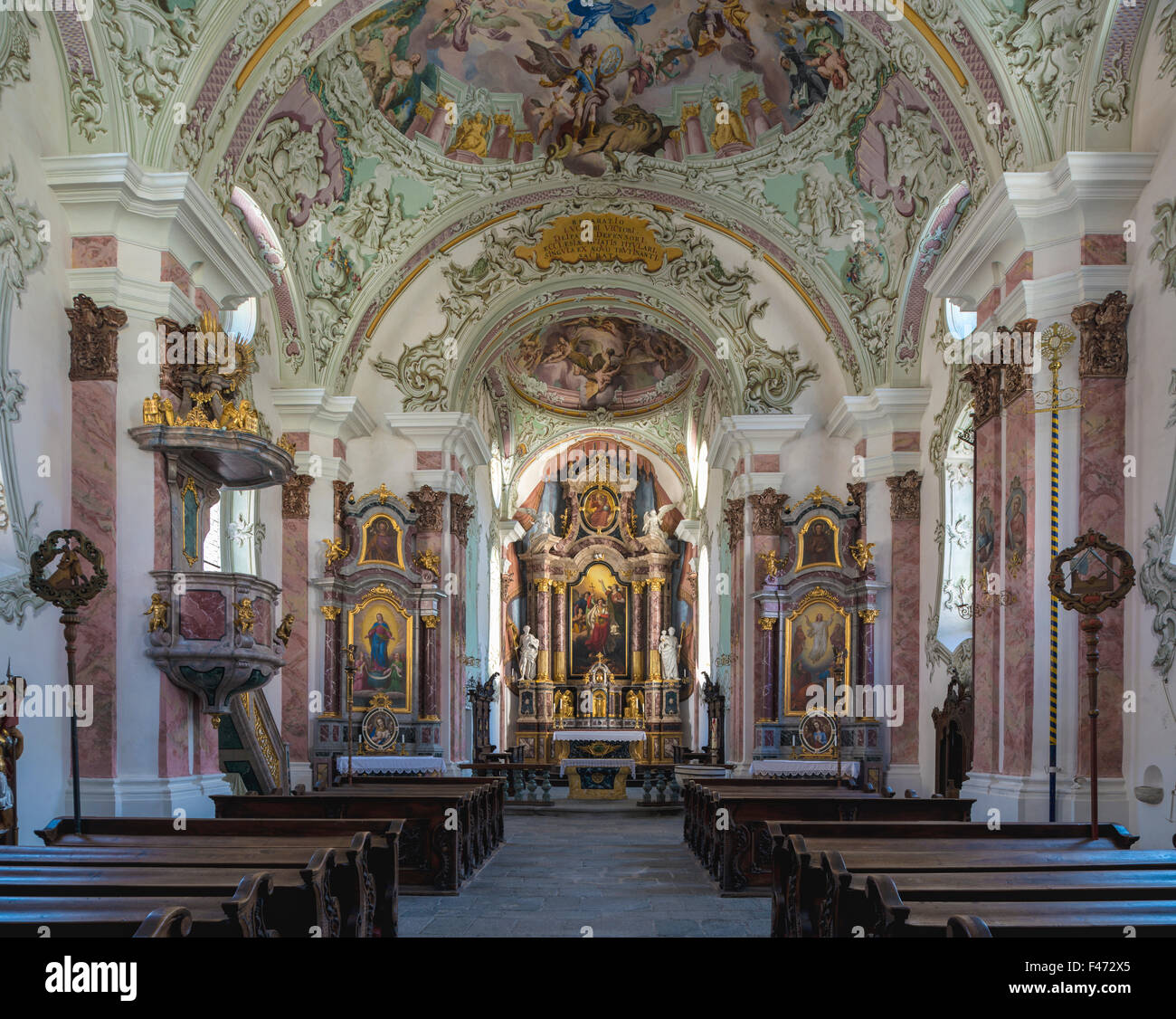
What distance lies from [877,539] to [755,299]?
4.53 meters

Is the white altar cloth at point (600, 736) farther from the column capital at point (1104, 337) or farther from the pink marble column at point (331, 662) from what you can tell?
the column capital at point (1104, 337)

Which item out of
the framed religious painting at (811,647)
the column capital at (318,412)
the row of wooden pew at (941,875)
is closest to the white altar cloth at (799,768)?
the framed religious painting at (811,647)

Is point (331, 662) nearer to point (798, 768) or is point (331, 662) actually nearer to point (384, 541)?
point (384, 541)

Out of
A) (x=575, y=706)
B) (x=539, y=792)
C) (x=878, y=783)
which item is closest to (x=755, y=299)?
(x=878, y=783)

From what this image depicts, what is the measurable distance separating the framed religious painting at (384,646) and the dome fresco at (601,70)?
703 cm

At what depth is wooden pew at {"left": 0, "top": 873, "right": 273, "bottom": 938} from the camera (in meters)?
4.02

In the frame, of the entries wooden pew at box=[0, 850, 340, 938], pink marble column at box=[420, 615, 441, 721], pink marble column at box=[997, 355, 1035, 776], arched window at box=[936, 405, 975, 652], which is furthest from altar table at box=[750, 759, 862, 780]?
wooden pew at box=[0, 850, 340, 938]

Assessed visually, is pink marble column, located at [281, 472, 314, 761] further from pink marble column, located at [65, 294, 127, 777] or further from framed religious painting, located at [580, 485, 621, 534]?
framed religious painting, located at [580, 485, 621, 534]

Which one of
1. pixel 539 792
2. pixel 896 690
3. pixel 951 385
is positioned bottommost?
pixel 539 792
